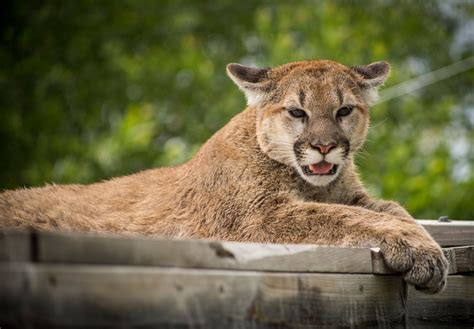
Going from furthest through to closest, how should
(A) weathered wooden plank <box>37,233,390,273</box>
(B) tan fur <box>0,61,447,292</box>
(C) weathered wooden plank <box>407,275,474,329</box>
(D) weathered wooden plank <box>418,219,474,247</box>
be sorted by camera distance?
(D) weathered wooden plank <box>418,219,474,247</box> < (B) tan fur <box>0,61,447,292</box> < (C) weathered wooden plank <box>407,275,474,329</box> < (A) weathered wooden plank <box>37,233,390,273</box>

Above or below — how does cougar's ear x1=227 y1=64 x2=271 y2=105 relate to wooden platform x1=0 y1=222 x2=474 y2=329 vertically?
above

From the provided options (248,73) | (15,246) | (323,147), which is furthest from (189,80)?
(15,246)

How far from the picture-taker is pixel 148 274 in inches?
138

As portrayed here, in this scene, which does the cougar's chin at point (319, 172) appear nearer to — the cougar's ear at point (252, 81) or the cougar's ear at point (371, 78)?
the cougar's ear at point (252, 81)

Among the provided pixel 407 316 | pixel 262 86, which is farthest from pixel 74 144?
pixel 407 316

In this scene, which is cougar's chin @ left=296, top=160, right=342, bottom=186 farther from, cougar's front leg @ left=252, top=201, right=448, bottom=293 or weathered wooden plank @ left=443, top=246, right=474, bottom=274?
weathered wooden plank @ left=443, top=246, right=474, bottom=274

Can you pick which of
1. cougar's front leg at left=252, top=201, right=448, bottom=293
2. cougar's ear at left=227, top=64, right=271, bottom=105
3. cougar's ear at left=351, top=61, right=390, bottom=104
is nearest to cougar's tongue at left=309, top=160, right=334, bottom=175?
cougar's front leg at left=252, top=201, right=448, bottom=293

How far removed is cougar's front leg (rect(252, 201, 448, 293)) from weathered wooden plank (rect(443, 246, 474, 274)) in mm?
267

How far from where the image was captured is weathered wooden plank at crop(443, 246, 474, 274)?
19.0ft

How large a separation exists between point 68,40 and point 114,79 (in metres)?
1.37

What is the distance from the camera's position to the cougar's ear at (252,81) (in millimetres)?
7297

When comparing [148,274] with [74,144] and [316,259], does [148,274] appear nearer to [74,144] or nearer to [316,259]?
[316,259]

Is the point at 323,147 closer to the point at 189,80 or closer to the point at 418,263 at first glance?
the point at 418,263

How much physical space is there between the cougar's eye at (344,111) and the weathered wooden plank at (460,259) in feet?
5.10
